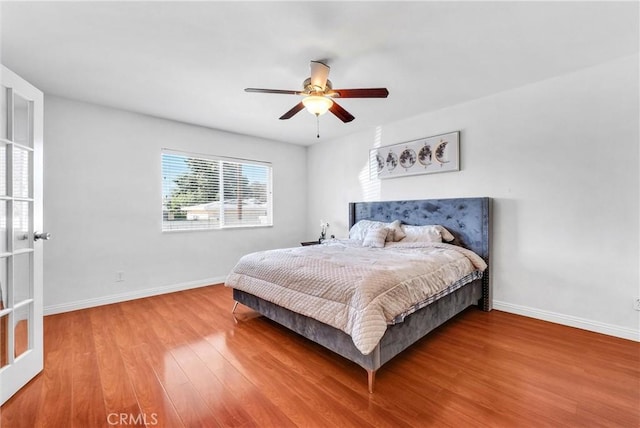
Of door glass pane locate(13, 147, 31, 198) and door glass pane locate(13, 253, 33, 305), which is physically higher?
door glass pane locate(13, 147, 31, 198)

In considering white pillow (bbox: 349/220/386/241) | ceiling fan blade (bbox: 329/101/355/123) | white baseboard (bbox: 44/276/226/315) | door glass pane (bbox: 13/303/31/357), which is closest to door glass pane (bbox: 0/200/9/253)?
door glass pane (bbox: 13/303/31/357)

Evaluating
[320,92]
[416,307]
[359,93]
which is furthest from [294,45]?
[416,307]

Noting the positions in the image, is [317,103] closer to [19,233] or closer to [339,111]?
[339,111]

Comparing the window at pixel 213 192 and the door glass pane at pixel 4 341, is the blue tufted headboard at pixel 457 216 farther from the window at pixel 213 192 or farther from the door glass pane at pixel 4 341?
the door glass pane at pixel 4 341

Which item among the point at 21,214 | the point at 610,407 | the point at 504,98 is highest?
the point at 504,98

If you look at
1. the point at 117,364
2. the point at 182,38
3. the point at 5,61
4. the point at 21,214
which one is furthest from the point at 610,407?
the point at 5,61

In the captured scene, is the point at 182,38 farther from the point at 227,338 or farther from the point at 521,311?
the point at 521,311

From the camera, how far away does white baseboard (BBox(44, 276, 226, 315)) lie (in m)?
3.17

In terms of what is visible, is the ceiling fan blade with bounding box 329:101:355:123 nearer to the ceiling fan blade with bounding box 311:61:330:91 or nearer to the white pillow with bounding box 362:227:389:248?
the ceiling fan blade with bounding box 311:61:330:91

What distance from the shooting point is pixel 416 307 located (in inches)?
83.4

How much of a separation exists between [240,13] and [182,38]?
0.57m

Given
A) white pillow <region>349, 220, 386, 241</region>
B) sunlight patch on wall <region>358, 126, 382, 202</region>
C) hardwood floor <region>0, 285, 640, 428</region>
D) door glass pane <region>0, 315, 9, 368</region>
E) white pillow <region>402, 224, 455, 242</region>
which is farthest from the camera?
sunlight patch on wall <region>358, 126, 382, 202</region>

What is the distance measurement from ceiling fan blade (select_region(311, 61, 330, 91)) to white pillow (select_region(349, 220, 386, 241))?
2044 millimetres

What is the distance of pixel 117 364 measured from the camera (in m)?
2.09
